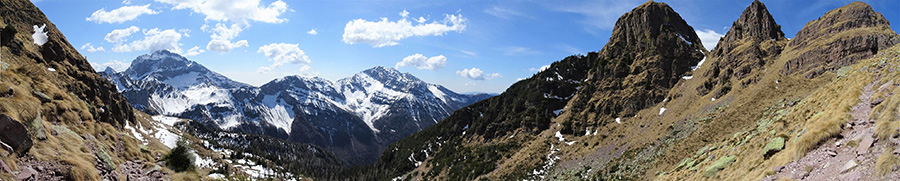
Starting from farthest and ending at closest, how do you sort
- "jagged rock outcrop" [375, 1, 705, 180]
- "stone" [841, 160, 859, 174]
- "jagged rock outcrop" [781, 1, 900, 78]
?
"jagged rock outcrop" [375, 1, 705, 180]
"jagged rock outcrop" [781, 1, 900, 78]
"stone" [841, 160, 859, 174]

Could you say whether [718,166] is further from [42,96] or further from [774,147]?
[42,96]

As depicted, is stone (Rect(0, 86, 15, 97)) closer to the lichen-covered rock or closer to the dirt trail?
the dirt trail

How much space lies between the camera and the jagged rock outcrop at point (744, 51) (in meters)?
77.7

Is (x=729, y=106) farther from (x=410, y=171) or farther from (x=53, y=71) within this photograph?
(x=410, y=171)

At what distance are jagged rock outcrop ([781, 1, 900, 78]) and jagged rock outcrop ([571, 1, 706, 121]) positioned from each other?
33.0 meters

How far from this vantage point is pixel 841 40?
203 ft

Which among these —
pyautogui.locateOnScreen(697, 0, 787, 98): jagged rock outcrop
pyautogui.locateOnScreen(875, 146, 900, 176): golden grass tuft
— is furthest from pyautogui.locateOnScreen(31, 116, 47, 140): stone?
pyautogui.locateOnScreen(697, 0, 787, 98): jagged rock outcrop

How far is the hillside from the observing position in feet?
53.5

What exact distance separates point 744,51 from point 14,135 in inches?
4428

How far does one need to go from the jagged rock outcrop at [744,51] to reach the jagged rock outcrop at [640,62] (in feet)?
37.1

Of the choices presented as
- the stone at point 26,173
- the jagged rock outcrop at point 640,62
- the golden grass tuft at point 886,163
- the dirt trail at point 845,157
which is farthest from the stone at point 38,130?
the jagged rock outcrop at point 640,62

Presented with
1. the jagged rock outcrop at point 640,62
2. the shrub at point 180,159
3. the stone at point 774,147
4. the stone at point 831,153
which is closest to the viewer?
the stone at point 831,153

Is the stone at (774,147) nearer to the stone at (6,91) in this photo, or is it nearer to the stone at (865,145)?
the stone at (865,145)

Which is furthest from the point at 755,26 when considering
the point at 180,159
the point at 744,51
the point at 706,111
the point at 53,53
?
the point at 53,53
